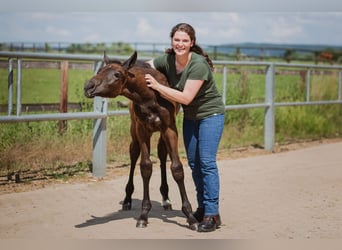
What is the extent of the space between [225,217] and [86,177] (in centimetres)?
199

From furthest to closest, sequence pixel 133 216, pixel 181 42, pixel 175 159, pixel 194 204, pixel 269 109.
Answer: pixel 269 109 → pixel 194 204 → pixel 133 216 → pixel 175 159 → pixel 181 42

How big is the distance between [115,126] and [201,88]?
315 centimetres

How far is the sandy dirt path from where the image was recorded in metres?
4.05

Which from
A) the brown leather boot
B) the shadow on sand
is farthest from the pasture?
the brown leather boot

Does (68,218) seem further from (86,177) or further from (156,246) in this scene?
(86,177)

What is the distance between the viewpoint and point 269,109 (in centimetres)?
843

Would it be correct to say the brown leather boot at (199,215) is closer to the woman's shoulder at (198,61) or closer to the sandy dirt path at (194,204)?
the sandy dirt path at (194,204)

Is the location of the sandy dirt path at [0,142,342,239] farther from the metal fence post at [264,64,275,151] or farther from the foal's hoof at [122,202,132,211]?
the metal fence post at [264,64,275,151]

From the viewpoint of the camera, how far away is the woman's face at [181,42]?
3.96 metres

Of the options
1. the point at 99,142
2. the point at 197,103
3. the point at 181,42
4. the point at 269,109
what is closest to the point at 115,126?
the point at 99,142

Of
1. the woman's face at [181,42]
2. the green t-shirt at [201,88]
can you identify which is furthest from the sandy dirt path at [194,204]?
the woman's face at [181,42]

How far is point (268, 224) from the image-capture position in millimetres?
4316

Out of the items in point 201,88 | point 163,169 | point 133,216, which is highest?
point 201,88

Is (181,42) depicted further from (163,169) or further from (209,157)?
(163,169)
